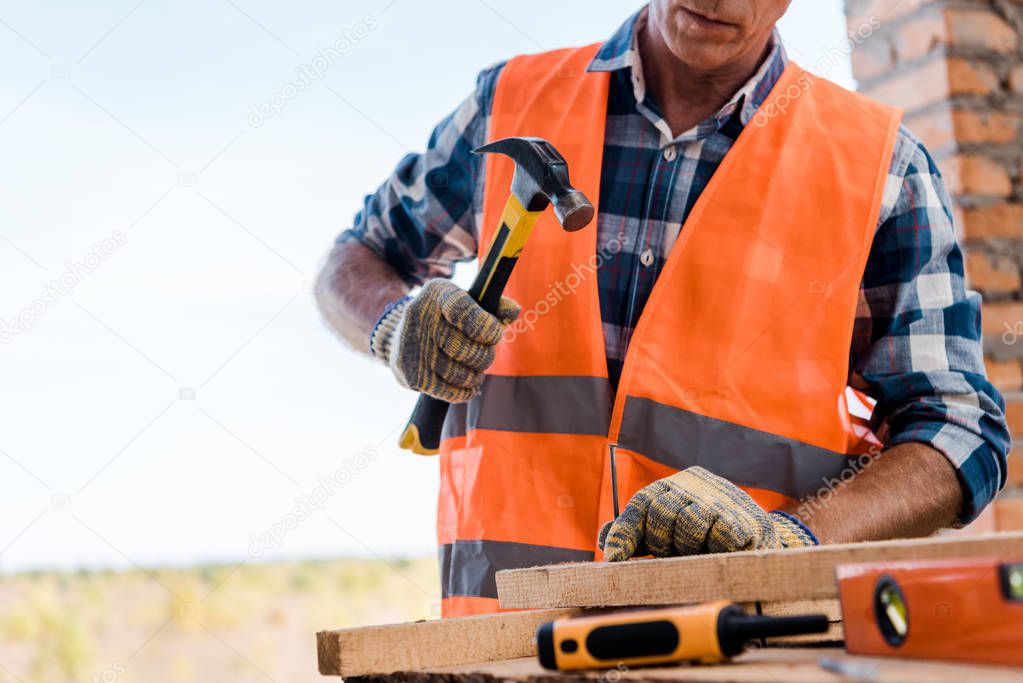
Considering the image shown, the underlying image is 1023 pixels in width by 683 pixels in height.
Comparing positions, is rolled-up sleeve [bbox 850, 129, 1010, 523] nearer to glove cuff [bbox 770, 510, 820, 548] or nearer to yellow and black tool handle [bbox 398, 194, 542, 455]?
glove cuff [bbox 770, 510, 820, 548]

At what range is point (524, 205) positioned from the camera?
127 centimetres

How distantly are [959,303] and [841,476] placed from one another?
318 mm

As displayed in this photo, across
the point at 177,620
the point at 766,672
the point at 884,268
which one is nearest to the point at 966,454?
the point at 884,268

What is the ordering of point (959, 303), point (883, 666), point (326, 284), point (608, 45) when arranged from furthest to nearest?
point (326, 284)
point (608, 45)
point (959, 303)
point (883, 666)

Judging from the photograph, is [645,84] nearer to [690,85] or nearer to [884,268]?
[690,85]

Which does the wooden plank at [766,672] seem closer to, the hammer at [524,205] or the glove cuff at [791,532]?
the glove cuff at [791,532]

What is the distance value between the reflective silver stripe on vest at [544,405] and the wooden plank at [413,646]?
1.79 ft

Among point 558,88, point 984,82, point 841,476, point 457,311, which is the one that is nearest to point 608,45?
point 558,88

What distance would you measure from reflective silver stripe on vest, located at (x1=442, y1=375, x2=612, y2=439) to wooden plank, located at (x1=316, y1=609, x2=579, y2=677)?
545mm

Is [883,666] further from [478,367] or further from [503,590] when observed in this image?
[478,367]

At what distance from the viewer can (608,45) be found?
1534mm

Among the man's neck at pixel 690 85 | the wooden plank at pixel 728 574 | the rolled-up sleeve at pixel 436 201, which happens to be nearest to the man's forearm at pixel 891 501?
the wooden plank at pixel 728 574

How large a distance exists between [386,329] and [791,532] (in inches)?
27.1

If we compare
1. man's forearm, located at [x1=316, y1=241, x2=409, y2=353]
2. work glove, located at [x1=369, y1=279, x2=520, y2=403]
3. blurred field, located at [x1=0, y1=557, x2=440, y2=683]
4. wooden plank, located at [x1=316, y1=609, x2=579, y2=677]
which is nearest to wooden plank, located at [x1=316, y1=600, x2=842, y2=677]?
wooden plank, located at [x1=316, y1=609, x2=579, y2=677]
